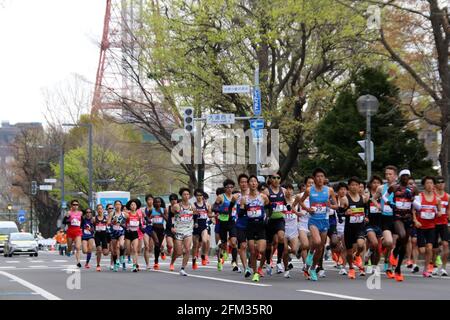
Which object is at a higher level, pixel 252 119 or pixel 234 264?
pixel 252 119

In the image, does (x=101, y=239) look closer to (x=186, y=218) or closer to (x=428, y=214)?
(x=186, y=218)

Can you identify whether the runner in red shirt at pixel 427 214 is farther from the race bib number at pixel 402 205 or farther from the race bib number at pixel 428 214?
the race bib number at pixel 402 205

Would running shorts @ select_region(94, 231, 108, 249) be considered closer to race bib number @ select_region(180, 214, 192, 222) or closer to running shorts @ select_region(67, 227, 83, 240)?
running shorts @ select_region(67, 227, 83, 240)

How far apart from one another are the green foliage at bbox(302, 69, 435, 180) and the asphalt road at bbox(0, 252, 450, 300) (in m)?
20.6

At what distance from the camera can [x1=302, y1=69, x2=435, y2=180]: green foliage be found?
44.2 meters

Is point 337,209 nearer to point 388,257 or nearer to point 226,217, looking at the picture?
point 388,257

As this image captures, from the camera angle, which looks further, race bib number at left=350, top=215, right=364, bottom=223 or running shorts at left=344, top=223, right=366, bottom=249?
running shorts at left=344, top=223, right=366, bottom=249

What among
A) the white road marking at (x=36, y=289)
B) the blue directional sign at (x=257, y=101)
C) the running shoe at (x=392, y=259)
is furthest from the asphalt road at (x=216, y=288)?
the blue directional sign at (x=257, y=101)

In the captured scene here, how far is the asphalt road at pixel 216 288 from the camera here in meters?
16.5

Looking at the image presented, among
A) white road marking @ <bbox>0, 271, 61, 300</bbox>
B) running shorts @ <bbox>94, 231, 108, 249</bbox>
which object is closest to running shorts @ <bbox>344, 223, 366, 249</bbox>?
white road marking @ <bbox>0, 271, 61, 300</bbox>
